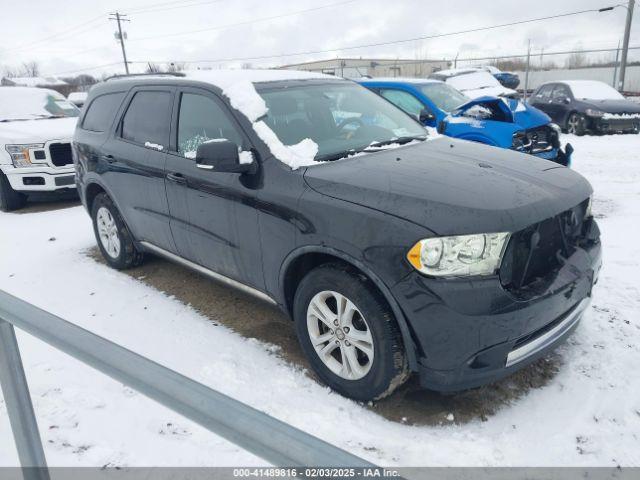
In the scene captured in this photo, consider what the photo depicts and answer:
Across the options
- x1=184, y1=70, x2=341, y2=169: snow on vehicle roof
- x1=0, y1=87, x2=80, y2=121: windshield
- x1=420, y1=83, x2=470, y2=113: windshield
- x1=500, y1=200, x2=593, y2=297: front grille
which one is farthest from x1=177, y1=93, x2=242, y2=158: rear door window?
x1=0, y1=87, x2=80, y2=121: windshield

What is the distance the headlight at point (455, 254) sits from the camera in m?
2.30

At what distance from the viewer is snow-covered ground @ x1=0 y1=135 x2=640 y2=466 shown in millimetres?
2377

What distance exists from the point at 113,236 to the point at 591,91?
1333cm

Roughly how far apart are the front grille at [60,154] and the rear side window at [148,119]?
401 centimetres

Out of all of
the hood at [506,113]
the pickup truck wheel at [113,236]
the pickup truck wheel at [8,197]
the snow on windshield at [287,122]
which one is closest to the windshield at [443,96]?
the hood at [506,113]

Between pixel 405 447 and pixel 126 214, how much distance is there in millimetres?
3305

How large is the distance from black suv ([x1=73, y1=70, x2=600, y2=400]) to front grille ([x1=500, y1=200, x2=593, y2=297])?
0.01 m

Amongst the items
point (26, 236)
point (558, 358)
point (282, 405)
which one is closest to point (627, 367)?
point (558, 358)

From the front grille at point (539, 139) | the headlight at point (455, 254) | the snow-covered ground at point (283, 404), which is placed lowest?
the snow-covered ground at point (283, 404)

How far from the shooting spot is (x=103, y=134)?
15.4 ft

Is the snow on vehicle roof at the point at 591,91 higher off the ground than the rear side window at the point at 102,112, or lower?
lower

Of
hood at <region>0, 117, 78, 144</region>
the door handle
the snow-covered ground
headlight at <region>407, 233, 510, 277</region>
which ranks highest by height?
hood at <region>0, 117, 78, 144</region>

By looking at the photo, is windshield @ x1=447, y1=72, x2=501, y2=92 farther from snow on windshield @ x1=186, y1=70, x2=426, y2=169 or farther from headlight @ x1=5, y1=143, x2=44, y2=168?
headlight @ x1=5, y1=143, x2=44, y2=168

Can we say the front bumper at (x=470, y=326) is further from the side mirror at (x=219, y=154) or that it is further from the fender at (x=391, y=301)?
the side mirror at (x=219, y=154)
